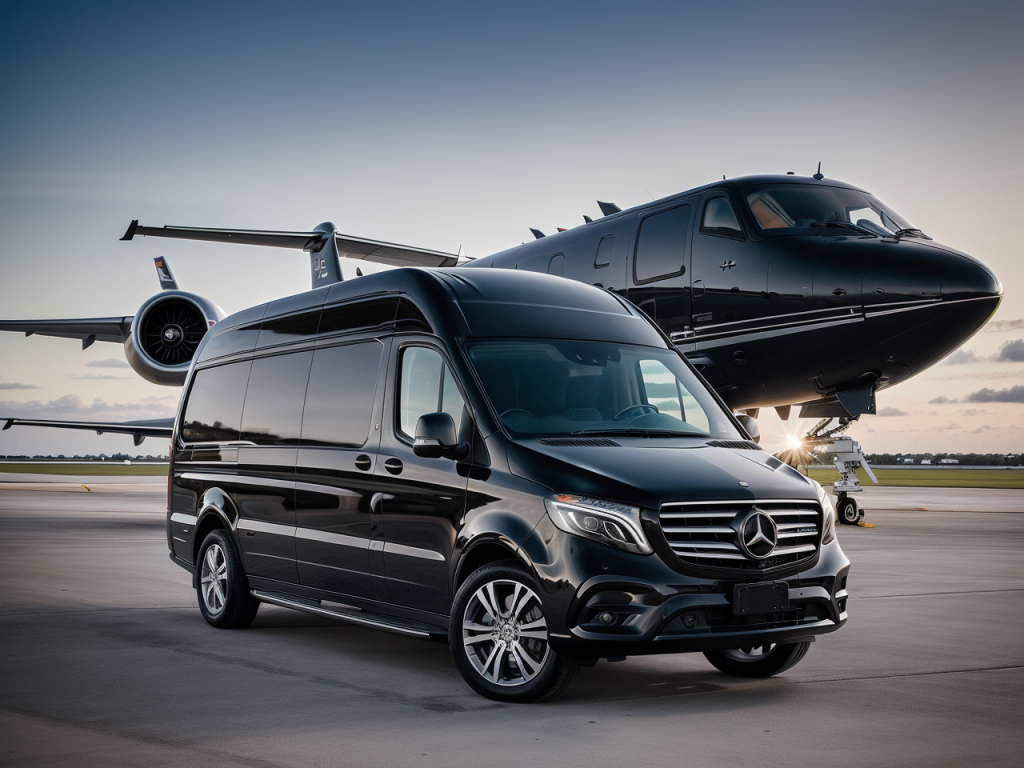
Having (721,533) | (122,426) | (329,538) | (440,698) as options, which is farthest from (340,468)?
(122,426)

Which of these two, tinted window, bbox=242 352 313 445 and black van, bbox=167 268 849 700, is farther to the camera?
tinted window, bbox=242 352 313 445

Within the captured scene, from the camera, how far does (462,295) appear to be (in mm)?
6578

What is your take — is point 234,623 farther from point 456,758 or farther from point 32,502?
point 32,502

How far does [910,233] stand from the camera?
41.8 ft

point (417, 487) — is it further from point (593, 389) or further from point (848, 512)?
point (848, 512)

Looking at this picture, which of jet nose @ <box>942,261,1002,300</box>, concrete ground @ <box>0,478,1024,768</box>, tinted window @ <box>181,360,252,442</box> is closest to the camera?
concrete ground @ <box>0,478,1024,768</box>

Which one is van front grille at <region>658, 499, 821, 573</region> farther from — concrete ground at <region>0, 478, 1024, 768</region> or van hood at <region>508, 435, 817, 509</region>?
concrete ground at <region>0, 478, 1024, 768</region>

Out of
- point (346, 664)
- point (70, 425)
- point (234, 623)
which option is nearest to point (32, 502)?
point (70, 425)

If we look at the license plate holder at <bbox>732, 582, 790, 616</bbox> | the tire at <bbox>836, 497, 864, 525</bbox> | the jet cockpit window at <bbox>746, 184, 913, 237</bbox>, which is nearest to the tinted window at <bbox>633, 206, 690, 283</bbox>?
the jet cockpit window at <bbox>746, 184, 913, 237</bbox>

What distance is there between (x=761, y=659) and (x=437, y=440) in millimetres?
2262

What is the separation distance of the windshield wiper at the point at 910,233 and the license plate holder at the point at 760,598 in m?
8.23

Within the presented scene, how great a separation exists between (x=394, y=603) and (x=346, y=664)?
0.58 meters

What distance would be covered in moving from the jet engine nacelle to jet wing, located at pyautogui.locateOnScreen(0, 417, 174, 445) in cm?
156

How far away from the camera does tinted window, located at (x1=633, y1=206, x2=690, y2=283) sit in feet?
44.3
